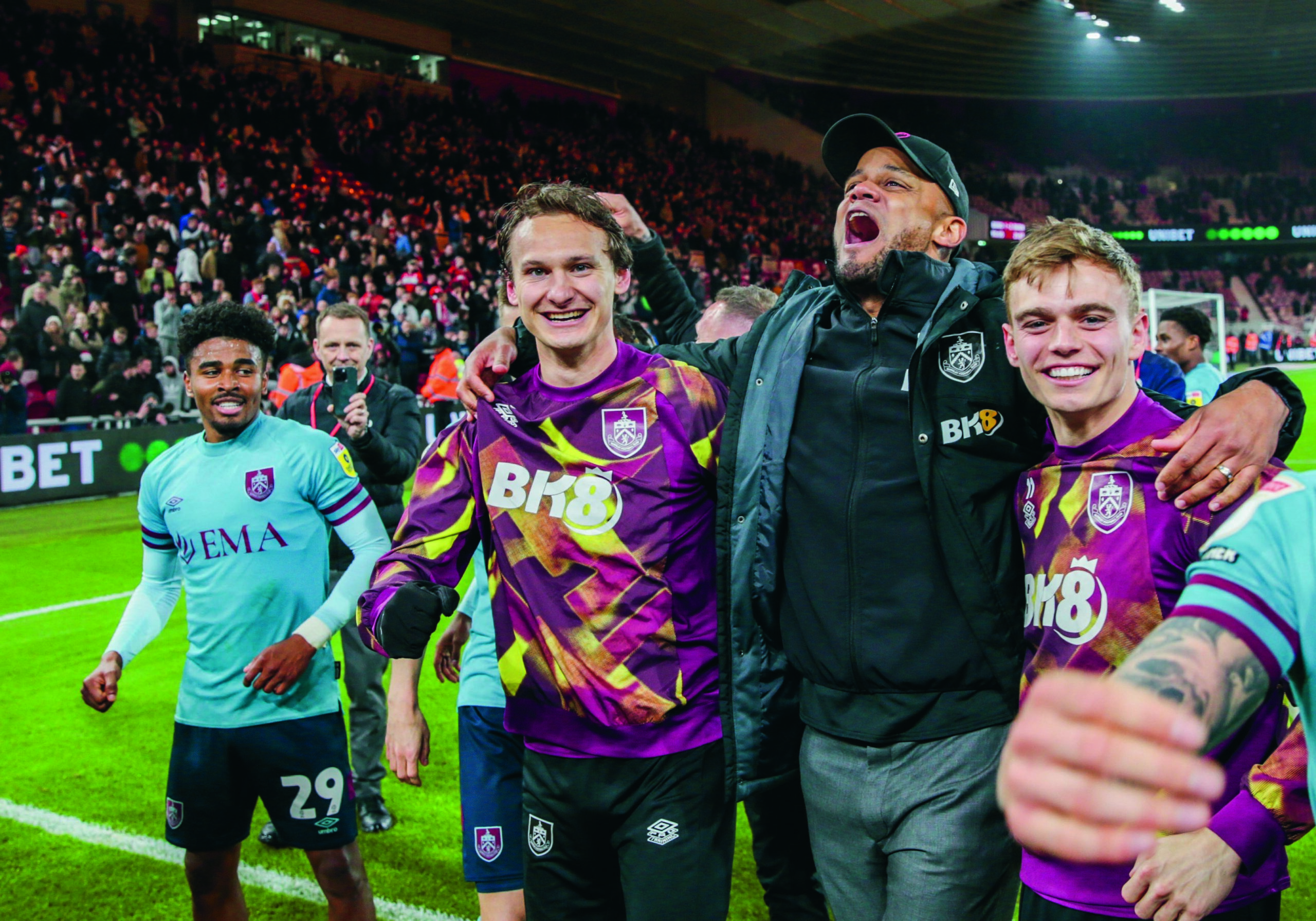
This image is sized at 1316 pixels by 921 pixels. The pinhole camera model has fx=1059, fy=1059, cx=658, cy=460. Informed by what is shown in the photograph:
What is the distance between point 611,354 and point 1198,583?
Result: 1.64 metres

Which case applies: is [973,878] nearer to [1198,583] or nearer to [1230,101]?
[1198,583]

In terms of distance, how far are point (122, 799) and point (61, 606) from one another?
4.33 m

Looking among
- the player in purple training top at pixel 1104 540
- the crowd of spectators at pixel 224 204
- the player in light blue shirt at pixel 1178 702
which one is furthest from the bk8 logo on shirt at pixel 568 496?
the crowd of spectators at pixel 224 204

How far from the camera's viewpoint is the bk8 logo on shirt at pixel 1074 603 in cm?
212

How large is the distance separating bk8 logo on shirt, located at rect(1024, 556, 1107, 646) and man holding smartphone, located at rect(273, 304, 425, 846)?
318 centimetres

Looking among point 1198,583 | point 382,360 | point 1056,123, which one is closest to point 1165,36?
point 1056,123

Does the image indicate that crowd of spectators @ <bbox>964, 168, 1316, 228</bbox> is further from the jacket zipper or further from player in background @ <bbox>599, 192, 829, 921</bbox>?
the jacket zipper

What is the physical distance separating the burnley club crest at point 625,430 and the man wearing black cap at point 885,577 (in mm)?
211

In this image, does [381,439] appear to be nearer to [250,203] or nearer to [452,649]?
[452,649]

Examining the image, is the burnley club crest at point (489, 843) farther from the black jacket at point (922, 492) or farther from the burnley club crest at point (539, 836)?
the black jacket at point (922, 492)

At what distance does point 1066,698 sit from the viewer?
99cm

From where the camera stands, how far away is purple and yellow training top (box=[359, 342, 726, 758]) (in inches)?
96.9

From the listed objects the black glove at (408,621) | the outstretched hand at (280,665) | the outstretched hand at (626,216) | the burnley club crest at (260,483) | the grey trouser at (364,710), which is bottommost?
the grey trouser at (364,710)

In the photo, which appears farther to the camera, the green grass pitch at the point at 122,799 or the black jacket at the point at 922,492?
the green grass pitch at the point at 122,799
